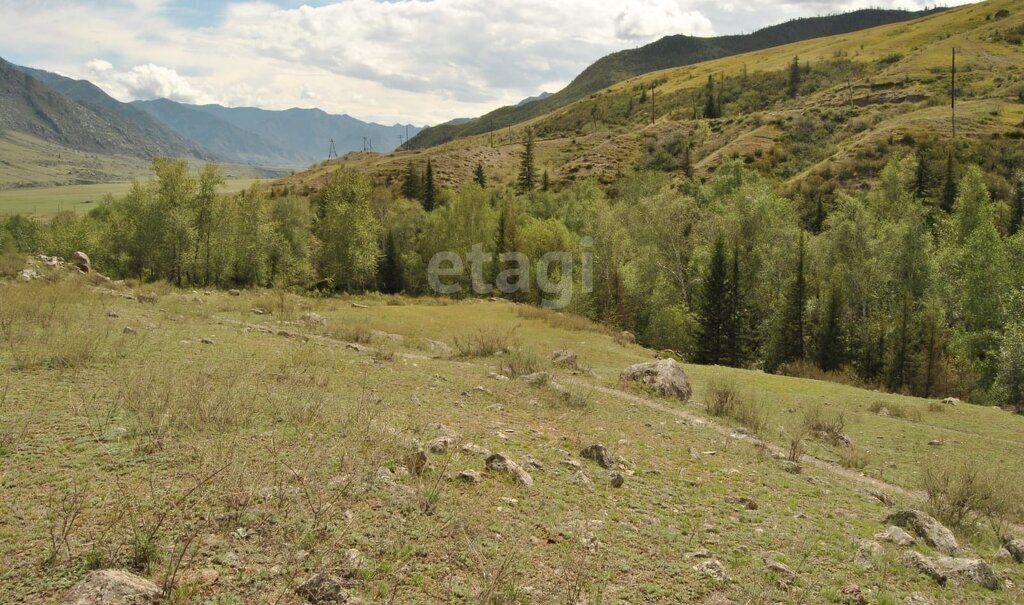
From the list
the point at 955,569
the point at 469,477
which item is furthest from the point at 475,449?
the point at 955,569

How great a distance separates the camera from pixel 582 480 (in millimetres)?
7578

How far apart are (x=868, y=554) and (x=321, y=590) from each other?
6222 mm

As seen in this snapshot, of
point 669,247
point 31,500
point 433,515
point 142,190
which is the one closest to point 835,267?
point 669,247

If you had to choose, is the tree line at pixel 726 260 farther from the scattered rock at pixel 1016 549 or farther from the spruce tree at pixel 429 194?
→ the scattered rock at pixel 1016 549

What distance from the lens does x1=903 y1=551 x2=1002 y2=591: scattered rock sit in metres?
6.24

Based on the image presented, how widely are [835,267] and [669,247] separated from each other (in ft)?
43.8

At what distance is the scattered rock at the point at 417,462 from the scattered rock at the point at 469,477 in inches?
18.3

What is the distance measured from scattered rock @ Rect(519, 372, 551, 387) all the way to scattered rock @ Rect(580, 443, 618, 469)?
535cm

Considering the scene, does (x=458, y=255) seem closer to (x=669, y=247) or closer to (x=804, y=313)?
(x=669, y=247)

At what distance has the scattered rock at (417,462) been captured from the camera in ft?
21.6

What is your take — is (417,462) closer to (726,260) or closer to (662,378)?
(662,378)

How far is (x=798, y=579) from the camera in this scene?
5.76 m

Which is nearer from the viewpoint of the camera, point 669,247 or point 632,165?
point 669,247

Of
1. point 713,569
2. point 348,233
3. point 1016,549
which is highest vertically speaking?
point 348,233
